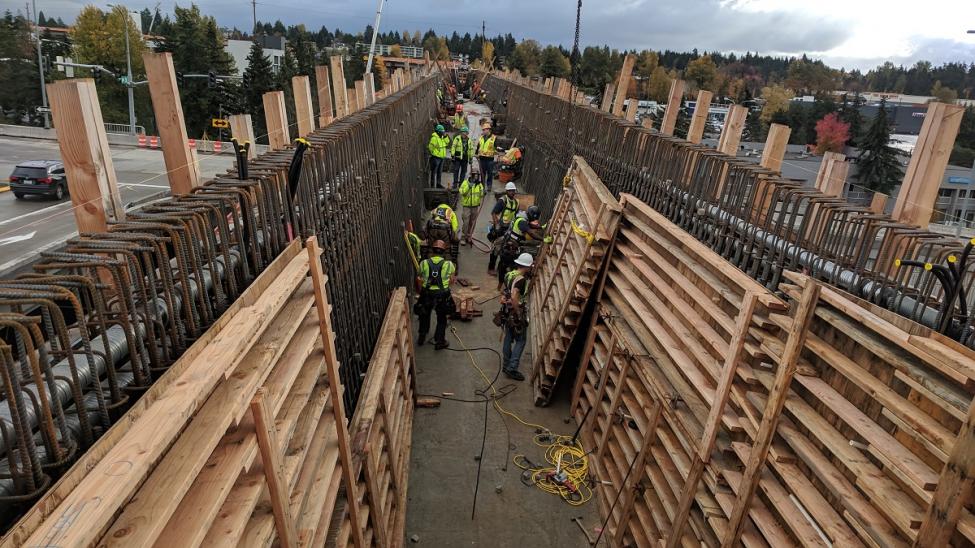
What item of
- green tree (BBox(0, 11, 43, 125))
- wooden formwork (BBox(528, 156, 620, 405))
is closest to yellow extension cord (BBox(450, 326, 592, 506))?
wooden formwork (BBox(528, 156, 620, 405))

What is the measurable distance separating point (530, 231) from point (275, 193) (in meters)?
7.64

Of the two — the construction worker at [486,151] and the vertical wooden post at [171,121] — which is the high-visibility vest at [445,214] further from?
the construction worker at [486,151]

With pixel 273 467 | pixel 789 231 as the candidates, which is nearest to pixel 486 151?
pixel 789 231

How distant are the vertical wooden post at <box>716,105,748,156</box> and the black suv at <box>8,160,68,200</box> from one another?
69.6 ft

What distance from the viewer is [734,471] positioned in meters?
4.52

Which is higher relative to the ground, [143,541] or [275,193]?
[275,193]

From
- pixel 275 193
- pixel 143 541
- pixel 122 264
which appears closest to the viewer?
pixel 143 541

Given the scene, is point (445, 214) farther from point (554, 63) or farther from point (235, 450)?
point (554, 63)

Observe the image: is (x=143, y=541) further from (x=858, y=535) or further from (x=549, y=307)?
(x=549, y=307)

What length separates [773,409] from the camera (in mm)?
4051

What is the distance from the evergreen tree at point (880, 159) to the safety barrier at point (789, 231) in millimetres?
37187

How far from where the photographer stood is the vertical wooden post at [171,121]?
3908mm

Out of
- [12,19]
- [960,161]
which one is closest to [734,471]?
[960,161]

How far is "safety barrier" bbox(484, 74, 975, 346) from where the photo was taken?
4340 mm
